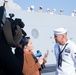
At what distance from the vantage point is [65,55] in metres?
4.45

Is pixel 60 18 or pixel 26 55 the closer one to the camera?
pixel 26 55

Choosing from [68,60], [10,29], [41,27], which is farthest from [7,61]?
[41,27]

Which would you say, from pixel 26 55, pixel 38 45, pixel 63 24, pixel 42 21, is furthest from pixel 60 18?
pixel 26 55

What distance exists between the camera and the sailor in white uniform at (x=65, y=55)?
4.38 meters

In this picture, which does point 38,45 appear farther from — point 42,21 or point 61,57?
point 61,57

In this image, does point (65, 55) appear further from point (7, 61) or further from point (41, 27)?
point (41, 27)

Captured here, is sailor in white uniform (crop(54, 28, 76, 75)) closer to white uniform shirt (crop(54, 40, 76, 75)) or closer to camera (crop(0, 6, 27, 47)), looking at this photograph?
white uniform shirt (crop(54, 40, 76, 75))

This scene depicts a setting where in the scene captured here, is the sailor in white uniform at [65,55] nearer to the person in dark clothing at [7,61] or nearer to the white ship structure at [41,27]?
the person in dark clothing at [7,61]

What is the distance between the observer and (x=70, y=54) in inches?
173

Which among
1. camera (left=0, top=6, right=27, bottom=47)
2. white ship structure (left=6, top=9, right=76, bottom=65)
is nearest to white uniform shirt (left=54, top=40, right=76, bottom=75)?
camera (left=0, top=6, right=27, bottom=47)

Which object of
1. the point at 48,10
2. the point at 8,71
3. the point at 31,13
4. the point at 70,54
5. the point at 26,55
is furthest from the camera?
the point at 48,10

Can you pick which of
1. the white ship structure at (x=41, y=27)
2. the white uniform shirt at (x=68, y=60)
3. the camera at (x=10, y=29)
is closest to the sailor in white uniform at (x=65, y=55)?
the white uniform shirt at (x=68, y=60)

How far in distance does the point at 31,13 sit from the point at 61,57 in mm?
9531

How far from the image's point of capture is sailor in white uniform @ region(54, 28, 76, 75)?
4383 mm
